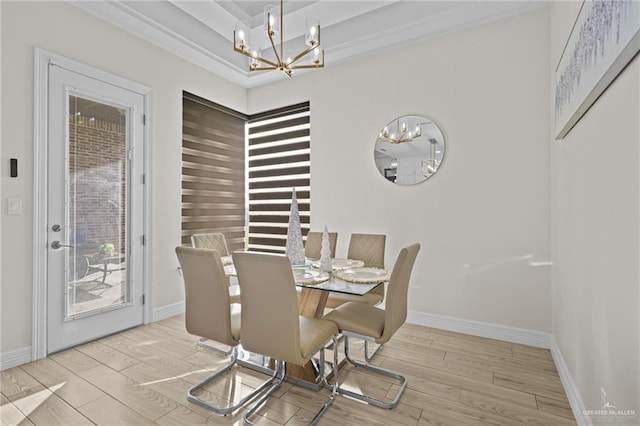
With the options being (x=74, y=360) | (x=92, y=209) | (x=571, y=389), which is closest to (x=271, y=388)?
(x=74, y=360)

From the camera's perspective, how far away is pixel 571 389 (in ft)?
6.36

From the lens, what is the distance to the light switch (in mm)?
2369

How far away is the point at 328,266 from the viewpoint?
232 cm

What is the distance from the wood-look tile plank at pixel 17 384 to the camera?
2.03 meters

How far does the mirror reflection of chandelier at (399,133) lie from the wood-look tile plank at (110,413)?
3099 millimetres

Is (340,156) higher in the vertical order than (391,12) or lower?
lower

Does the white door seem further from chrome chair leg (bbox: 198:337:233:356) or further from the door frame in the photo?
chrome chair leg (bbox: 198:337:233:356)

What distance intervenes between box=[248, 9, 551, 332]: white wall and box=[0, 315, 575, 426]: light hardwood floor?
55 centimetres

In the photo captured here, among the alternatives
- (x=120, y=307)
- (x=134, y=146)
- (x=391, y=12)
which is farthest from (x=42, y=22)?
(x=391, y=12)

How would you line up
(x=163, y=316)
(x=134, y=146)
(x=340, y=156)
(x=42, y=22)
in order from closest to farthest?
(x=42, y=22) < (x=134, y=146) < (x=163, y=316) < (x=340, y=156)

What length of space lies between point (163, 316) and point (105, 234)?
1077mm

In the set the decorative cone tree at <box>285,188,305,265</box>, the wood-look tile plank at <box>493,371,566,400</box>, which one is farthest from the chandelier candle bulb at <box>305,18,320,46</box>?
the wood-look tile plank at <box>493,371,566,400</box>

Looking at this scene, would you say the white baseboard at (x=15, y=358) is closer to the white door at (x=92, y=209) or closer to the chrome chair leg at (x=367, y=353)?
the white door at (x=92, y=209)

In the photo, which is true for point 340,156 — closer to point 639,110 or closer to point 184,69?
point 184,69
